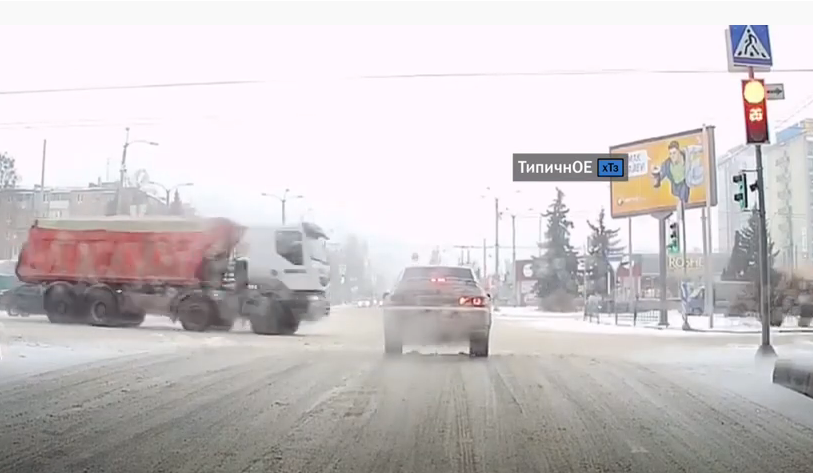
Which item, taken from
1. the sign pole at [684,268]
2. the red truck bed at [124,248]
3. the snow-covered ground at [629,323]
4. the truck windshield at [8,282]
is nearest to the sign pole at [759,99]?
the snow-covered ground at [629,323]

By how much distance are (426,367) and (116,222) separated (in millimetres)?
4562

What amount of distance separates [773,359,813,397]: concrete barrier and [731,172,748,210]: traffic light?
7.88 feet

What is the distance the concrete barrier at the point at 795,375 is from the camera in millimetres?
11367

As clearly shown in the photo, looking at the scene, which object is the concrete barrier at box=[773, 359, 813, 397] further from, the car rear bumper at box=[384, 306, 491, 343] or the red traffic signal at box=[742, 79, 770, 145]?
the car rear bumper at box=[384, 306, 491, 343]

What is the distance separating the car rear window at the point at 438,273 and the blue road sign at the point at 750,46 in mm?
4396

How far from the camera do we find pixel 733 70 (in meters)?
12.9

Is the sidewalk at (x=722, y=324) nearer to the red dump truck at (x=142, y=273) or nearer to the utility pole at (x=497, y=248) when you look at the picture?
the utility pole at (x=497, y=248)

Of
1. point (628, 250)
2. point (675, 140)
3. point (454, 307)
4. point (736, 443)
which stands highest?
point (675, 140)

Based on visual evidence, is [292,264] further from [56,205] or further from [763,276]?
[763,276]

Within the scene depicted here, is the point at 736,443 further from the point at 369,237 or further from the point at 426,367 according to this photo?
the point at 369,237

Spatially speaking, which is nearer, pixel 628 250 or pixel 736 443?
pixel 736 443

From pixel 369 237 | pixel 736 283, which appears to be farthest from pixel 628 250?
pixel 369 237

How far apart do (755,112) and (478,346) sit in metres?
5.00

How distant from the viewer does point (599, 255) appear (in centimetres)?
1416
